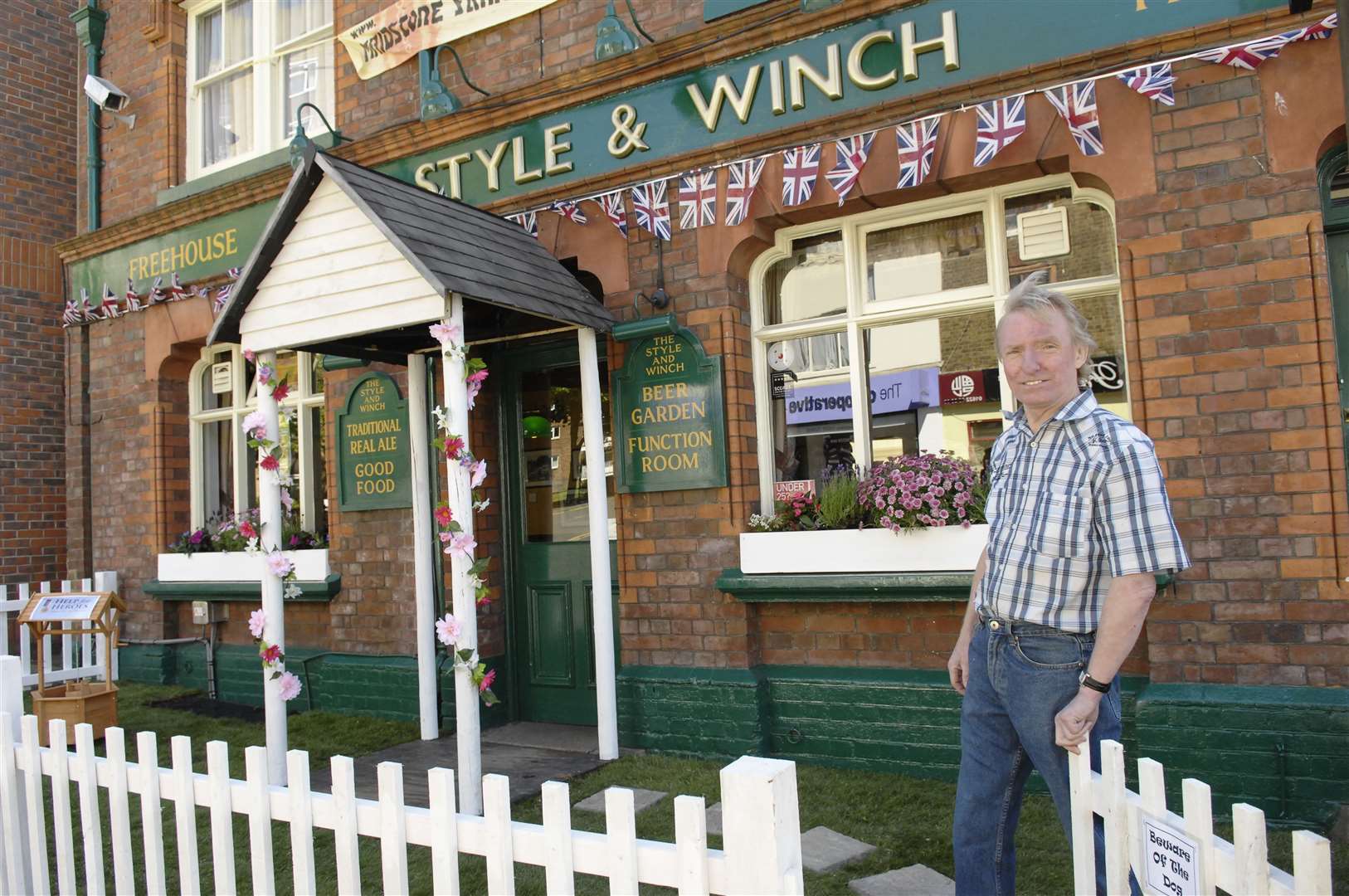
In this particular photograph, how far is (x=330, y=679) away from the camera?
22.3ft

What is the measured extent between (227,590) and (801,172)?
5.49 m

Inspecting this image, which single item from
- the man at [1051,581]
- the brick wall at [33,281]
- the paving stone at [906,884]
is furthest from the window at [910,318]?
the brick wall at [33,281]

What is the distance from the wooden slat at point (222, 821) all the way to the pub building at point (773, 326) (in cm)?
231

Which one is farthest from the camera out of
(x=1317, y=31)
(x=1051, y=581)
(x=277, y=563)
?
(x=277, y=563)

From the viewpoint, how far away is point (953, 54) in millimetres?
4766

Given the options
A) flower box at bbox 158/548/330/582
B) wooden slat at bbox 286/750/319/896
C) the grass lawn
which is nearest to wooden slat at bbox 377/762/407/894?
wooden slat at bbox 286/750/319/896

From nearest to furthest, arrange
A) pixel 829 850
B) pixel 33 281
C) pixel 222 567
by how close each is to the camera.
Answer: pixel 829 850 → pixel 222 567 → pixel 33 281

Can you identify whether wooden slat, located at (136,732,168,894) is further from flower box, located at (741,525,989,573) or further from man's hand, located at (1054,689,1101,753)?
flower box, located at (741,525,989,573)

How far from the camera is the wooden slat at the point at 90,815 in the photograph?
2.91 metres

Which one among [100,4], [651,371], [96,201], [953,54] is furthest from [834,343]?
[100,4]

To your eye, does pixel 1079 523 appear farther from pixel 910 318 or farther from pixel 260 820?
pixel 910 318

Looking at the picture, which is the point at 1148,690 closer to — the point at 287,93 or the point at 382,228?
the point at 382,228

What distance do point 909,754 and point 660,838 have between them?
4.83ft

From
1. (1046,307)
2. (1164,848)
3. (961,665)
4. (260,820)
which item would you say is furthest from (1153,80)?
(260,820)
